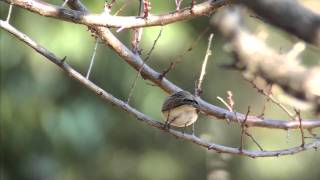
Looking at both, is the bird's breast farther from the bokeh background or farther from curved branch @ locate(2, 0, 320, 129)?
the bokeh background

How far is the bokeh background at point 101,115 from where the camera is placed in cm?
792

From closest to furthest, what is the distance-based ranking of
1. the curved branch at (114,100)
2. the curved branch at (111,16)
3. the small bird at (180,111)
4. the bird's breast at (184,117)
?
1. the curved branch at (111,16)
2. the curved branch at (114,100)
3. the small bird at (180,111)
4. the bird's breast at (184,117)

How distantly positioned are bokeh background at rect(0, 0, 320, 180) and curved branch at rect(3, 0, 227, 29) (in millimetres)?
4565

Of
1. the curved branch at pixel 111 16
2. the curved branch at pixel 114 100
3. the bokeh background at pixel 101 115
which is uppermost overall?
the bokeh background at pixel 101 115

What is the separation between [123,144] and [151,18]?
7.85 m

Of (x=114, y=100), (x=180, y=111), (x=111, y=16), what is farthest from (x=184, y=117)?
(x=111, y=16)

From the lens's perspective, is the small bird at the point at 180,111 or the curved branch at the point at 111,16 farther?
the small bird at the point at 180,111

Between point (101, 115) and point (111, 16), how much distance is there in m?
6.54

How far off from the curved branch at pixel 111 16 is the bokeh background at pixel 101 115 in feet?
15.0

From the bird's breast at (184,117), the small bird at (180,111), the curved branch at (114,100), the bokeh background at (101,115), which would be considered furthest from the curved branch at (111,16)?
the bokeh background at (101,115)

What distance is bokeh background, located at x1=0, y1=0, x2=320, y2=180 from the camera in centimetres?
792

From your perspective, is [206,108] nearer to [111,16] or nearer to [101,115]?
[111,16]

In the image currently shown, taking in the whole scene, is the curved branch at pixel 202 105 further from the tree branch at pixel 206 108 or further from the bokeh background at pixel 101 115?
the bokeh background at pixel 101 115

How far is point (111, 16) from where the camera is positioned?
8.23 feet
